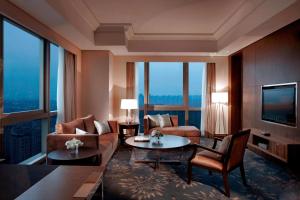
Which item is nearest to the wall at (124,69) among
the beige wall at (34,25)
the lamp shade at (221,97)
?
the lamp shade at (221,97)

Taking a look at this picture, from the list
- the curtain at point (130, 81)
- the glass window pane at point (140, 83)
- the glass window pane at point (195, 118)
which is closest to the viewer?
the curtain at point (130, 81)

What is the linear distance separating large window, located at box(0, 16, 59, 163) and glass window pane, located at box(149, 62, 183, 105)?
3.31 m

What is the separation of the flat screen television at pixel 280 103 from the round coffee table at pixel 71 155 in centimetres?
360

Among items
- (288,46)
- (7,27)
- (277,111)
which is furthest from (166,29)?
(7,27)

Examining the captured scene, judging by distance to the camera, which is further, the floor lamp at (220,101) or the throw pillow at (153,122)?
the floor lamp at (220,101)

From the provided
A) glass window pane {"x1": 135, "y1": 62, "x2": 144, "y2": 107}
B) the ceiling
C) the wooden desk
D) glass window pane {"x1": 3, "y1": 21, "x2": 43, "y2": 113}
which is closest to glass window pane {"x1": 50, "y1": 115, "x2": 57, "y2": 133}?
glass window pane {"x1": 3, "y1": 21, "x2": 43, "y2": 113}

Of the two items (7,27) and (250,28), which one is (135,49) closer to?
(250,28)

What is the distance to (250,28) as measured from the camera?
4793mm

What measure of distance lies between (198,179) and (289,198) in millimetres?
1284

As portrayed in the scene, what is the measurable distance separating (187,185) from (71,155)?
1.78m

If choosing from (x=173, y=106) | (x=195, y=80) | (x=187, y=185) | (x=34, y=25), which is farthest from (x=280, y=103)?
(x=34, y=25)

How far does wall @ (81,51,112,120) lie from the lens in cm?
669

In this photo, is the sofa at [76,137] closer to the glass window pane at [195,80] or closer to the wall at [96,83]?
the wall at [96,83]

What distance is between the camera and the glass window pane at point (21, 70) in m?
3.70
